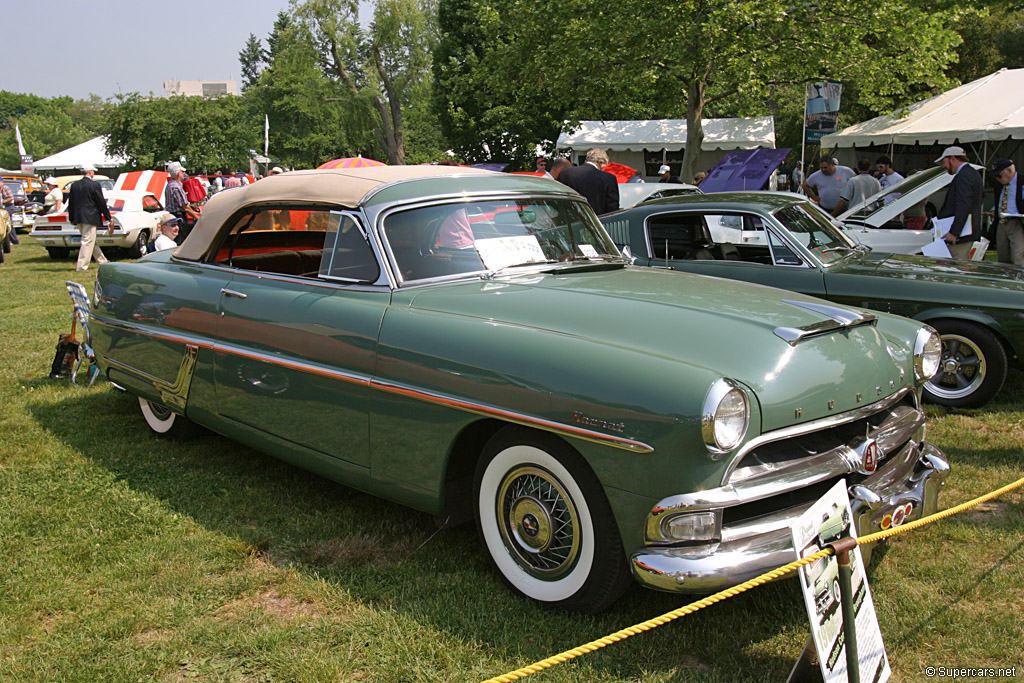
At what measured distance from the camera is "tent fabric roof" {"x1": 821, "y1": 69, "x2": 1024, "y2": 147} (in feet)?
50.5

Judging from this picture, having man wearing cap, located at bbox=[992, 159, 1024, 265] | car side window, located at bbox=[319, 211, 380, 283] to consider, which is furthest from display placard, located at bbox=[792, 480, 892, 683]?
man wearing cap, located at bbox=[992, 159, 1024, 265]

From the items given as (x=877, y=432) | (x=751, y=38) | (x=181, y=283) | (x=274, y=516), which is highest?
(x=751, y=38)

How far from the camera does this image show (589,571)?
9.42 ft

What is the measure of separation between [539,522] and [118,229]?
14896 mm

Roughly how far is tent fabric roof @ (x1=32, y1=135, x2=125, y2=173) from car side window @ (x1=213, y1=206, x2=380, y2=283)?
5656 cm

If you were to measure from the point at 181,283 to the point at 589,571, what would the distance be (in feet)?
9.89

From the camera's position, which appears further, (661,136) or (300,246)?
(661,136)

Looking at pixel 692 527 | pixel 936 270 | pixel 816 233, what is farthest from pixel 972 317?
pixel 692 527

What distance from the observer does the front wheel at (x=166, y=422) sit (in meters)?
5.13

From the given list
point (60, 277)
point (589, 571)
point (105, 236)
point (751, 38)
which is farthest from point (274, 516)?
point (751, 38)

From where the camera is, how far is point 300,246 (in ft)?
17.8

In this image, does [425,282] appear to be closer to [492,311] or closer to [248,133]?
[492,311]

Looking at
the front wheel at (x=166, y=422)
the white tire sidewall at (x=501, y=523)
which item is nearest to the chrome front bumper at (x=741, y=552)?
the white tire sidewall at (x=501, y=523)

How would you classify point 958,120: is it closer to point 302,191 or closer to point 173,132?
point 302,191
